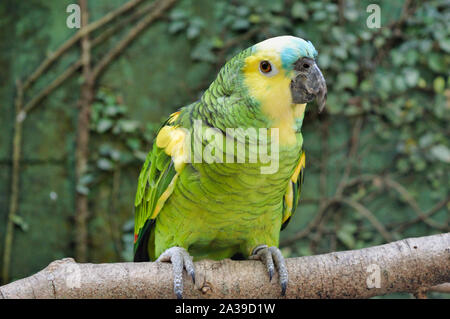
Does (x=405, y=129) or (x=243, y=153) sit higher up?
(x=405, y=129)

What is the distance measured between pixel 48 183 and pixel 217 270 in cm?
178

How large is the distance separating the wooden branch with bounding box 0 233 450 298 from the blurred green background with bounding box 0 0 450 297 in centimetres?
149

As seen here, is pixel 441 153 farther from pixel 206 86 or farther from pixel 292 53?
pixel 292 53

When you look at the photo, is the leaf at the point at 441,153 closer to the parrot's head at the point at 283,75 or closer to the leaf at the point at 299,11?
the leaf at the point at 299,11

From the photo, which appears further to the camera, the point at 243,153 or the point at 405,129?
the point at 405,129

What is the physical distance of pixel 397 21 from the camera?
9.00 ft

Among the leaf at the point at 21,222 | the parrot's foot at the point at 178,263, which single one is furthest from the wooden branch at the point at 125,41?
the parrot's foot at the point at 178,263

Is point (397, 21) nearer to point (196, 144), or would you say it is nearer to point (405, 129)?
point (405, 129)

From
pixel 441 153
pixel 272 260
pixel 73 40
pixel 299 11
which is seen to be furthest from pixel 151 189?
pixel 441 153

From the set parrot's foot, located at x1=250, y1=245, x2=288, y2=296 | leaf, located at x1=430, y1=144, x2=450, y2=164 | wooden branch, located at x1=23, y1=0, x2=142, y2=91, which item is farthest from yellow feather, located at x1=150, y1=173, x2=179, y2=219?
leaf, located at x1=430, y1=144, x2=450, y2=164

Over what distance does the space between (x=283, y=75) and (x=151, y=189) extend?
23.5 inches

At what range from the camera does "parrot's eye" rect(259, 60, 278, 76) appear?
43.7 inches

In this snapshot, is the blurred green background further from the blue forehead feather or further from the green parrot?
the blue forehead feather
